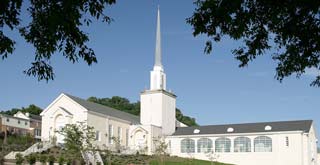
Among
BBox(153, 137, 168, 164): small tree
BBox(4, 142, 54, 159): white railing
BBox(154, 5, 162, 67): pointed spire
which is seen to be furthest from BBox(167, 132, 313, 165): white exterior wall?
BBox(4, 142, 54, 159): white railing

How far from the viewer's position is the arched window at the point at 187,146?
55.8 m

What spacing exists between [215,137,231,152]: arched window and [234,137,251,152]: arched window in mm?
823

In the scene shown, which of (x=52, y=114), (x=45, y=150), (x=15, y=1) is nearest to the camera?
(x=15, y=1)

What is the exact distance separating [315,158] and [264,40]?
48.1 meters

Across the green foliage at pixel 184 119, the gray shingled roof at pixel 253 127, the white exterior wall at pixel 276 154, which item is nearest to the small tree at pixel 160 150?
the gray shingled roof at pixel 253 127

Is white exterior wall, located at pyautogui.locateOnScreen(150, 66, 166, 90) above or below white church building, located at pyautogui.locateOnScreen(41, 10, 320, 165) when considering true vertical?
above

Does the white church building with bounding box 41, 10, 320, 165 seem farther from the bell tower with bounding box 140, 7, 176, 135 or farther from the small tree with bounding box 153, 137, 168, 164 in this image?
the small tree with bounding box 153, 137, 168, 164

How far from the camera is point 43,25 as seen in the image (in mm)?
7137

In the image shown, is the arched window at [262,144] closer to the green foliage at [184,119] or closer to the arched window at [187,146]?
the arched window at [187,146]

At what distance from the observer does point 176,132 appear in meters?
58.7

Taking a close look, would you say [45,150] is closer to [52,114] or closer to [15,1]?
[52,114]

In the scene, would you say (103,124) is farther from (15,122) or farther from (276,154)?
(15,122)

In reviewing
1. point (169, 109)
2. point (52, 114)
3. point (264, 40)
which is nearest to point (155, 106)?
point (169, 109)

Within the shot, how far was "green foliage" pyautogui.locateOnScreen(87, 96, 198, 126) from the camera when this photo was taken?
9050 centimetres
